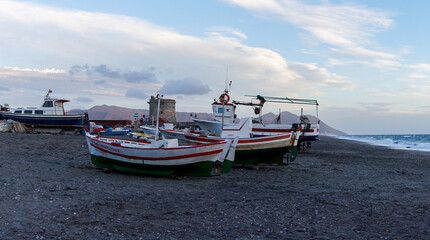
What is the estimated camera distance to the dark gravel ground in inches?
289

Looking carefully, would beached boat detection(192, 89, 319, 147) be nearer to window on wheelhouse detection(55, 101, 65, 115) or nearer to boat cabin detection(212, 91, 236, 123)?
boat cabin detection(212, 91, 236, 123)

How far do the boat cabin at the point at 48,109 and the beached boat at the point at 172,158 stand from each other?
31.8 metres

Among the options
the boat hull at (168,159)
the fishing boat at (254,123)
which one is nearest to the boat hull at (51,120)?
the fishing boat at (254,123)

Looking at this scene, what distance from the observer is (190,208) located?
9359mm

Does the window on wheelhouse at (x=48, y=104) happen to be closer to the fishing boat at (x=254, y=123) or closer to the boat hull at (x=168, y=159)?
the fishing boat at (x=254, y=123)

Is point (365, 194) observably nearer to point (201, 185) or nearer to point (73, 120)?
point (201, 185)

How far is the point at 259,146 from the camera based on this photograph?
18.8m

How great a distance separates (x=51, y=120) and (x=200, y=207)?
37846 millimetres

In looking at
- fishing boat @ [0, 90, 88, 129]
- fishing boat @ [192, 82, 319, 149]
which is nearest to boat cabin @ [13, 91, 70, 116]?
fishing boat @ [0, 90, 88, 129]

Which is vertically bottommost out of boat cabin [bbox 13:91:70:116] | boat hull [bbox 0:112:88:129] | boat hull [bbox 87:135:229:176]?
boat hull [bbox 87:135:229:176]

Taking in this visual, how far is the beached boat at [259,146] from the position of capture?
18.6 meters

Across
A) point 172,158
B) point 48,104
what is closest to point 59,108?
point 48,104

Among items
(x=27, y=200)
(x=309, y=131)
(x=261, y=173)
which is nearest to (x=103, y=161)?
(x=27, y=200)

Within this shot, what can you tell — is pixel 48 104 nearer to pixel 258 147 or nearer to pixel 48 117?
pixel 48 117
